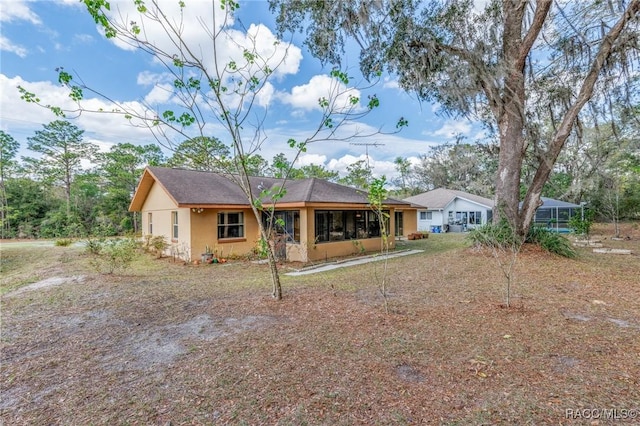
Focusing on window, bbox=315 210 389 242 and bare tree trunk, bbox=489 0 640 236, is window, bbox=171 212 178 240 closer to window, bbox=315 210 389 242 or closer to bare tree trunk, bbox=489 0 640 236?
window, bbox=315 210 389 242

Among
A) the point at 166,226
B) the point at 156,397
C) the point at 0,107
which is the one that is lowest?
the point at 156,397

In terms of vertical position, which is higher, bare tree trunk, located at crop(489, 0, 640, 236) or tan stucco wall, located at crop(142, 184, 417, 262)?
Answer: bare tree trunk, located at crop(489, 0, 640, 236)

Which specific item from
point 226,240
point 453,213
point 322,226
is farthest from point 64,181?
point 453,213

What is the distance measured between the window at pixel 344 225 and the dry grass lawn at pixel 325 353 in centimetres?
455

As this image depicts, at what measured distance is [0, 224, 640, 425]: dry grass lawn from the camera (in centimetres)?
259

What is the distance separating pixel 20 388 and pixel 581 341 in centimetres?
629

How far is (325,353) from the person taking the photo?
11.8ft

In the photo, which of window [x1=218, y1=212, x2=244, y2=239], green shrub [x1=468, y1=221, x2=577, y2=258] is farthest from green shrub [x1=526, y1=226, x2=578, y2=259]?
window [x1=218, y1=212, x2=244, y2=239]

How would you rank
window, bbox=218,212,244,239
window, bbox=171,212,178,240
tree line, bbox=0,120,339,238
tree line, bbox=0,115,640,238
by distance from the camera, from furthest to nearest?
tree line, bbox=0,120,339,238, tree line, bbox=0,115,640,238, window, bbox=171,212,178,240, window, bbox=218,212,244,239

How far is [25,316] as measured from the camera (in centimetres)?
520

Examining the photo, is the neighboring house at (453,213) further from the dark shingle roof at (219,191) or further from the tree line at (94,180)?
the dark shingle roof at (219,191)

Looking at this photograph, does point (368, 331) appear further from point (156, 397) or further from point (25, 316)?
point (25, 316)

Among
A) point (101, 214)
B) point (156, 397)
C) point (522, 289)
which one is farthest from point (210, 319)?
point (101, 214)

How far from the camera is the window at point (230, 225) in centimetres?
1183
